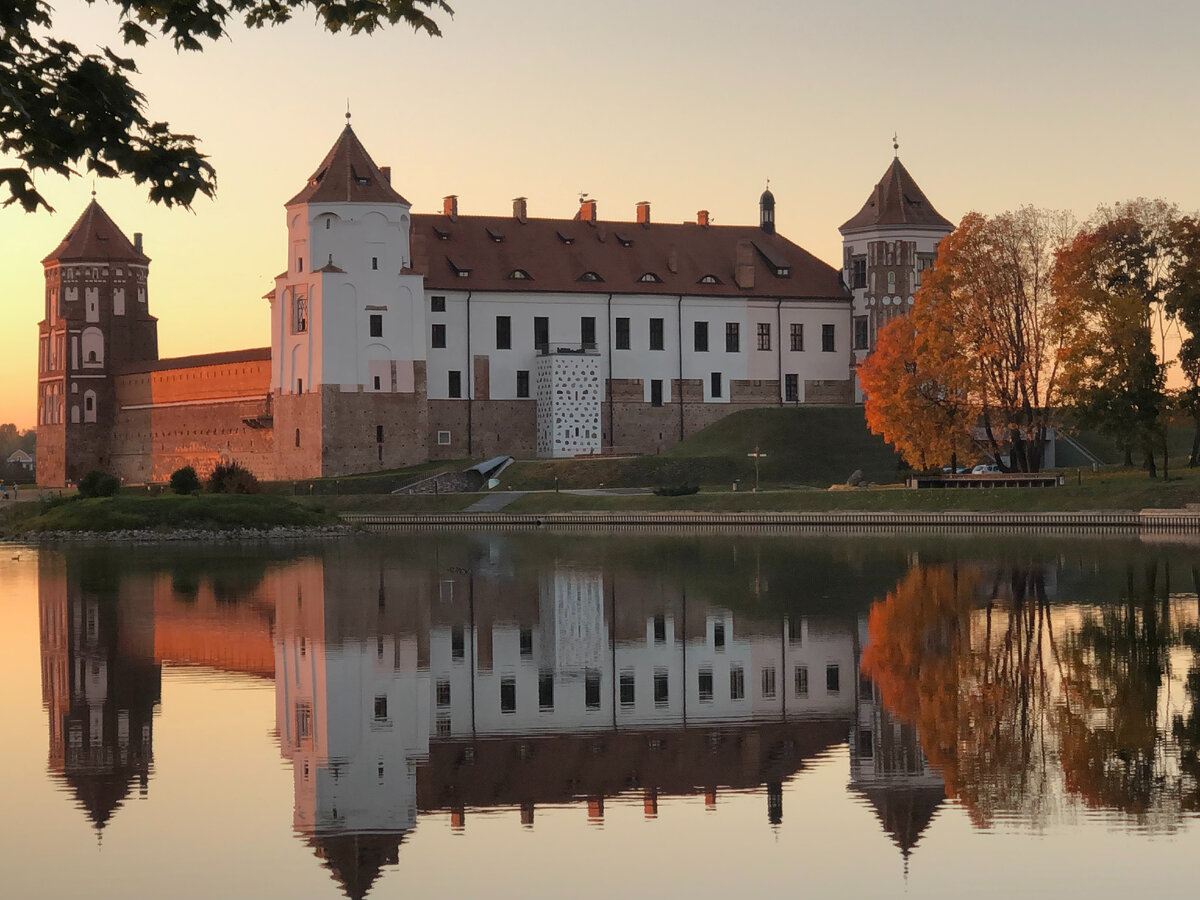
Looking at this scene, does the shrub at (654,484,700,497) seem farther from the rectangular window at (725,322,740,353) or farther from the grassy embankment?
the rectangular window at (725,322,740,353)

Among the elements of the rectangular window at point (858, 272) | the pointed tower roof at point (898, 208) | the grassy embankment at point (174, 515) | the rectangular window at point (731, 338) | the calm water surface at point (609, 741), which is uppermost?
the pointed tower roof at point (898, 208)

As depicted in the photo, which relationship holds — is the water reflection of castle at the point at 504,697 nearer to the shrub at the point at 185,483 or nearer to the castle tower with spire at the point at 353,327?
the shrub at the point at 185,483

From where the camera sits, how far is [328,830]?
11688mm

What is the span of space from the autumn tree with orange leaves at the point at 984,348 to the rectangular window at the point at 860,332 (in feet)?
70.4

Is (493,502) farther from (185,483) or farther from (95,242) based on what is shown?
(95,242)

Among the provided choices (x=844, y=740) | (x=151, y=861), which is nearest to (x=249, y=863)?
(x=151, y=861)

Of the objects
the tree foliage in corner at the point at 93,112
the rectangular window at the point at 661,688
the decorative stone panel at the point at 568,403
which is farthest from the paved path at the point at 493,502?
the tree foliage in corner at the point at 93,112

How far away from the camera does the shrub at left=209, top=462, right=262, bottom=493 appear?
5425cm

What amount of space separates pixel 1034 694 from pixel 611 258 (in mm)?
58391

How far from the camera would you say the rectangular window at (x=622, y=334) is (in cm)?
7275

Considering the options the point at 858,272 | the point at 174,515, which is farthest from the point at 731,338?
the point at 174,515

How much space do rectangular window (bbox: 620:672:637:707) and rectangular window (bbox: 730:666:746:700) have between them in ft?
3.28

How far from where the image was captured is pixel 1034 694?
1709 cm

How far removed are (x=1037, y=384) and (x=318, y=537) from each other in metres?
21.3
